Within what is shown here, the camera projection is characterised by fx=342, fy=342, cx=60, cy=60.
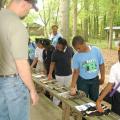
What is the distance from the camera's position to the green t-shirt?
11.3ft

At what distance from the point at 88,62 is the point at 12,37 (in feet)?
9.13

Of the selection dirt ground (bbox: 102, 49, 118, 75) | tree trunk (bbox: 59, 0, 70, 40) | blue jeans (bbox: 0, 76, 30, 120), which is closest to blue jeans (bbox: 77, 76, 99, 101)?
blue jeans (bbox: 0, 76, 30, 120)

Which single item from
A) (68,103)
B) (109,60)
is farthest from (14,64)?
(109,60)

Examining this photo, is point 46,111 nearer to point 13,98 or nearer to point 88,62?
point 88,62

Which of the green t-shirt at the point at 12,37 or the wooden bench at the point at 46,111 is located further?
the wooden bench at the point at 46,111

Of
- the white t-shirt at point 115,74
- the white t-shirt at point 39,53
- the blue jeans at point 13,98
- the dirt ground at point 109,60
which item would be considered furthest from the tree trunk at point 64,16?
the blue jeans at point 13,98

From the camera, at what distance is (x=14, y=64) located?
11.7 feet

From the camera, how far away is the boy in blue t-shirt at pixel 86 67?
5.99 meters

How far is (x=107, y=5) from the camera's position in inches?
1013

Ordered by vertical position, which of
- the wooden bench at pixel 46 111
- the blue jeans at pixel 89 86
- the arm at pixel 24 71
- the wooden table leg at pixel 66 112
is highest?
the arm at pixel 24 71

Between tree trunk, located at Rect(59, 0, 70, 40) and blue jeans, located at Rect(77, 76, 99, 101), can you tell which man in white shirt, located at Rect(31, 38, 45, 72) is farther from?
blue jeans, located at Rect(77, 76, 99, 101)

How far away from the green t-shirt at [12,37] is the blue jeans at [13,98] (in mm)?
224

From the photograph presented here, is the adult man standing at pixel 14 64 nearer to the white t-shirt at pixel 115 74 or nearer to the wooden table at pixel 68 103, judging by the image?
the white t-shirt at pixel 115 74

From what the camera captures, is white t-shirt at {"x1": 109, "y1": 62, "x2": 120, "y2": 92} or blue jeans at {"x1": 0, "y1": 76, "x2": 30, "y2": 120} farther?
white t-shirt at {"x1": 109, "y1": 62, "x2": 120, "y2": 92}
